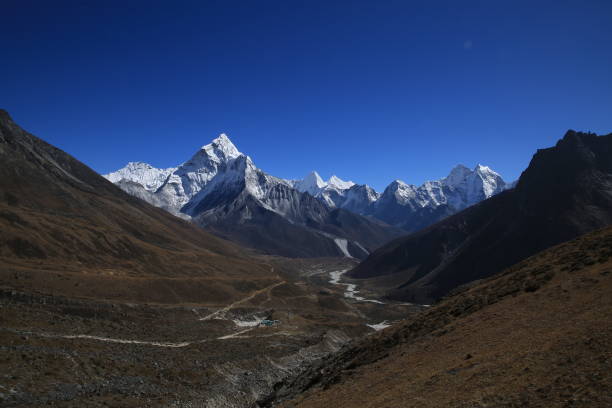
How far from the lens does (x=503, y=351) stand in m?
26.1

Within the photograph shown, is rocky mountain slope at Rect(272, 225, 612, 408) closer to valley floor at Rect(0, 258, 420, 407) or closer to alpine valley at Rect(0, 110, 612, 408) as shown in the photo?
alpine valley at Rect(0, 110, 612, 408)

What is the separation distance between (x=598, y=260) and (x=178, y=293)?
117 meters

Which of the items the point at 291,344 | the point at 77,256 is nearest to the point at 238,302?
the point at 291,344

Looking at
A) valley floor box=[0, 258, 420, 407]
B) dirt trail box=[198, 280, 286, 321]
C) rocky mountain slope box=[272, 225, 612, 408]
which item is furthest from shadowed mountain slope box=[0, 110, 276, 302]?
rocky mountain slope box=[272, 225, 612, 408]

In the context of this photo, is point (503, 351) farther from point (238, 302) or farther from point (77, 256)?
point (77, 256)

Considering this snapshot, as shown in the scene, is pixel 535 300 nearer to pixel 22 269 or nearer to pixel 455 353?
pixel 455 353

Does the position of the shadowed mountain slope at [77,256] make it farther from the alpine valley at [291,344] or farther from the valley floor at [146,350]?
the valley floor at [146,350]

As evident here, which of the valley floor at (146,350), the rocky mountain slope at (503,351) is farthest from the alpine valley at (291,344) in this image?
the valley floor at (146,350)

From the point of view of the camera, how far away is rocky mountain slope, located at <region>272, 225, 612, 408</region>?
2019 centimetres


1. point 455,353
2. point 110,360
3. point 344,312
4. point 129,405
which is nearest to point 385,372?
point 455,353

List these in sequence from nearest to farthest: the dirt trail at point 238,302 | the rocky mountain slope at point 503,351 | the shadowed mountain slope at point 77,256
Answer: the rocky mountain slope at point 503,351 → the shadowed mountain slope at point 77,256 → the dirt trail at point 238,302

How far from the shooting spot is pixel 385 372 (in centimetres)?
3300

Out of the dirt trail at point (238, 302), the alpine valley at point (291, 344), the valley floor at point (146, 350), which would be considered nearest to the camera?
the alpine valley at point (291, 344)

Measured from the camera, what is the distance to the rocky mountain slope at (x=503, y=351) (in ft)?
66.2
